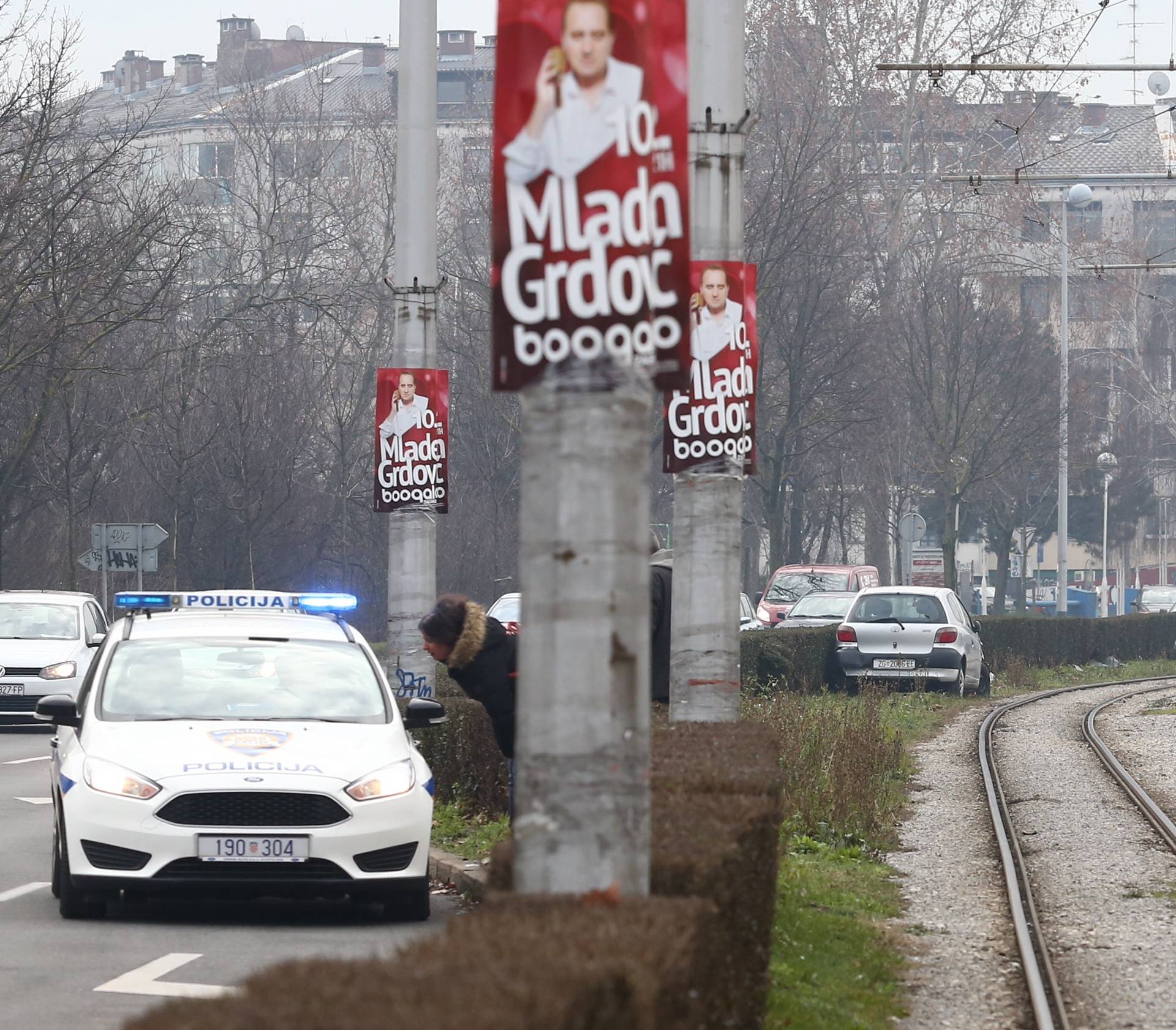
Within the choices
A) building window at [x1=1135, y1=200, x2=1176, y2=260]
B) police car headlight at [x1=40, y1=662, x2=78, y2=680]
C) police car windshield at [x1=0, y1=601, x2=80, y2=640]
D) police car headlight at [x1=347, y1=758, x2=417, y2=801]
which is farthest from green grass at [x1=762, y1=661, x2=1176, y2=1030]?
building window at [x1=1135, y1=200, x2=1176, y2=260]

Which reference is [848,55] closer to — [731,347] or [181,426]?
[181,426]

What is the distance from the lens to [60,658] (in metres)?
24.2

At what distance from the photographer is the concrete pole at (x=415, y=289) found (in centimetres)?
1697

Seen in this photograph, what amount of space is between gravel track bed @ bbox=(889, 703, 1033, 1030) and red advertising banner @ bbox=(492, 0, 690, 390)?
13.3 ft

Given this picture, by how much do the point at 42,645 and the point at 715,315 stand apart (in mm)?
16006

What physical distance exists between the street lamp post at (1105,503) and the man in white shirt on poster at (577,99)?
197 ft

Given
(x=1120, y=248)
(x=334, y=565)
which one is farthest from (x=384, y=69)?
(x=334, y=565)

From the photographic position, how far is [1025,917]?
424 inches

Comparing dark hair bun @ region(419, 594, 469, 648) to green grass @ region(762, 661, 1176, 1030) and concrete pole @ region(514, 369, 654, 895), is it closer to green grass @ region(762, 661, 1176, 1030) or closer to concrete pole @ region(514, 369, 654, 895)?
green grass @ region(762, 661, 1176, 1030)

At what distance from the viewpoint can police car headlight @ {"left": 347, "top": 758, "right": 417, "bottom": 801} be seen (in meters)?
9.87

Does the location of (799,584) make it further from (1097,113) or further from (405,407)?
(1097,113)

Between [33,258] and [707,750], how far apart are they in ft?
87.3

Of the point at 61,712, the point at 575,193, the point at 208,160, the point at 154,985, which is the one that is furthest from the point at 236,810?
the point at 208,160

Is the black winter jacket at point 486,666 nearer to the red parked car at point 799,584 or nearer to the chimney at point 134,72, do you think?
the red parked car at point 799,584
